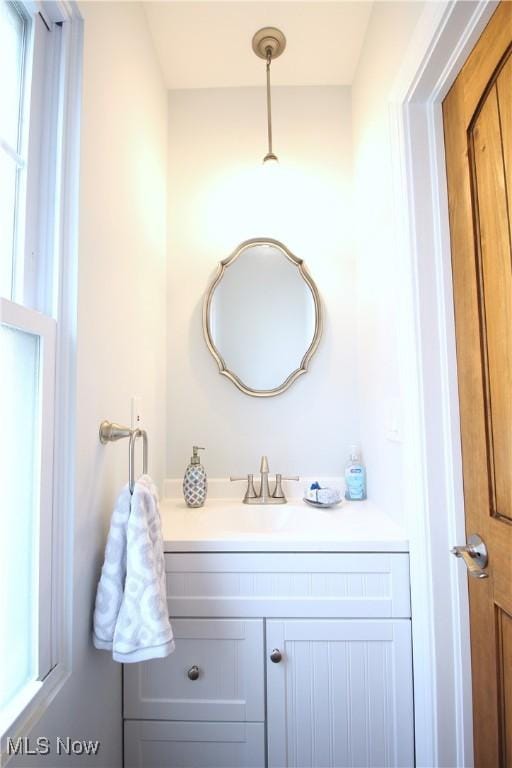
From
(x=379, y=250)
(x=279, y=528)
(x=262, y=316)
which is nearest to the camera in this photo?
(x=379, y=250)

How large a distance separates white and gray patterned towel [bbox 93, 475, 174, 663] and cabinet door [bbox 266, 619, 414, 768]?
1.09ft

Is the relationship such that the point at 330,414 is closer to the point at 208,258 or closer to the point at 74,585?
the point at 208,258

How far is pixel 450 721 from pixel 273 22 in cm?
217

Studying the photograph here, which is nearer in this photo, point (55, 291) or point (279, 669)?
point (55, 291)

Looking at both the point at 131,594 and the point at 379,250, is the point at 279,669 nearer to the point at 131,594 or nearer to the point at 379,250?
the point at 131,594

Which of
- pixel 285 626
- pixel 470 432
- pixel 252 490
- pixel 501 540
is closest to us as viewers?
pixel 501 540

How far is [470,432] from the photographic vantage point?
87 cm

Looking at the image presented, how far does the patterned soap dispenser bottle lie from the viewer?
4.63ft

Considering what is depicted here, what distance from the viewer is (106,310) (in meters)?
0.99

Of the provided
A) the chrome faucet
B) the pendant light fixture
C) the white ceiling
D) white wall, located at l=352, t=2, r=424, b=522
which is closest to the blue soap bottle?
white wall, located at l=352, t=2, r=424, b=522

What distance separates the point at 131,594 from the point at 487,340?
946 millimetres

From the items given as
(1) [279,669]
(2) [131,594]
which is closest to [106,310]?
(2) [131,594]

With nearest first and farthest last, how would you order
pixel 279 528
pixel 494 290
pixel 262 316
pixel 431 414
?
pixel 494 290 < pixel 431 414 < pixel 279 528 < pixel 262 316

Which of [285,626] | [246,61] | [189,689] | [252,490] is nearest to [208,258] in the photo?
[246,61]
